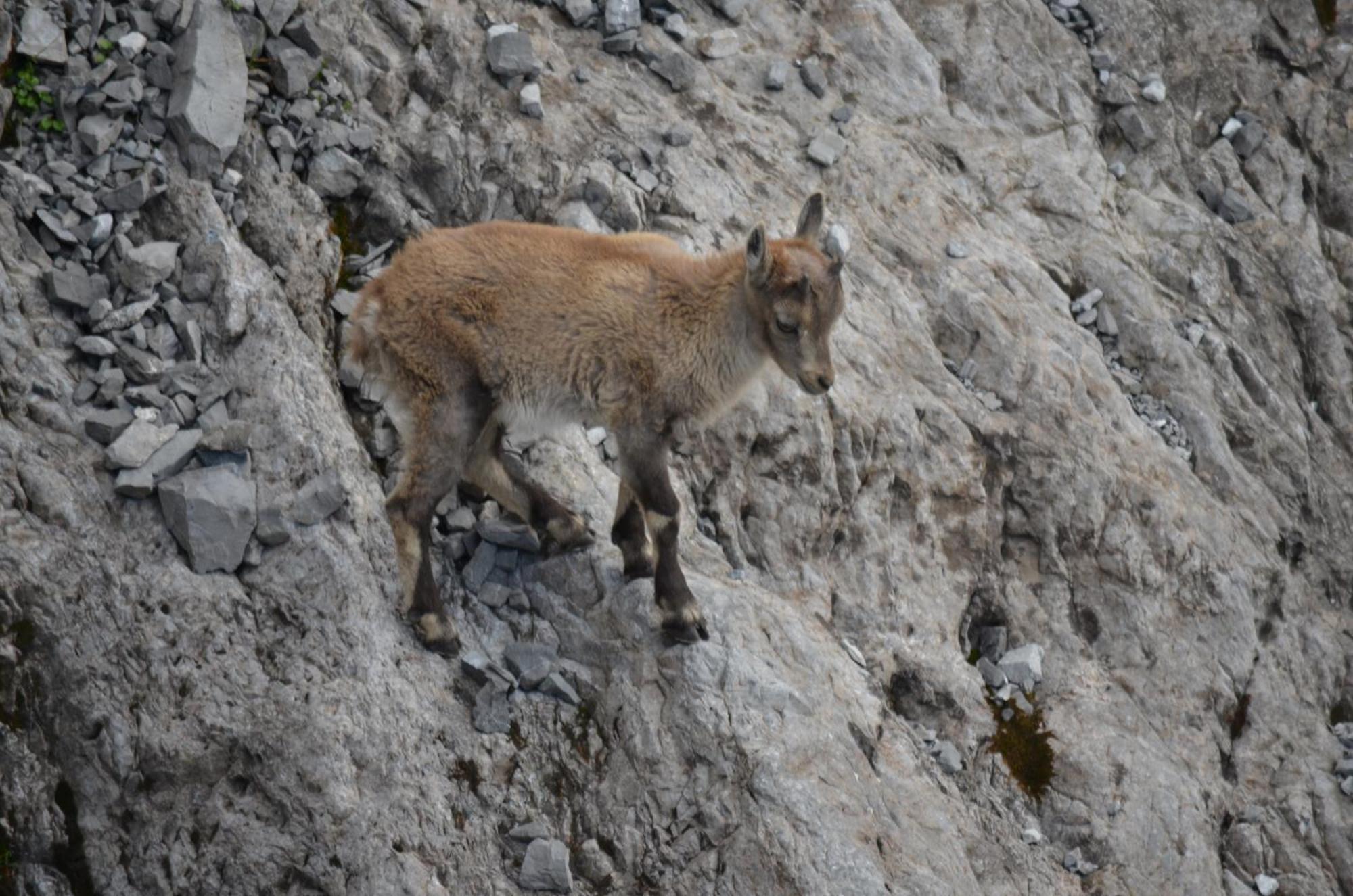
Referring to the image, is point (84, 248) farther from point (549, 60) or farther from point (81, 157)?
point (549, 60)

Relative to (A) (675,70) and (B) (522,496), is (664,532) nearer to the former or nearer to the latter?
(B) (522,496)

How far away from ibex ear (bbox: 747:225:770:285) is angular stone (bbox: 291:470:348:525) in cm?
Answer: 351

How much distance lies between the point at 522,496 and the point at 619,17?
6.17 metres

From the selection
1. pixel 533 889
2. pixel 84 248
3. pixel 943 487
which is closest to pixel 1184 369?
pixel 943 487

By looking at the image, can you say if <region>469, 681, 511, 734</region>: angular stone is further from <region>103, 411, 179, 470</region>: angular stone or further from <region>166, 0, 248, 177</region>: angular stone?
<region>166, 0, 248, 177</region>: angular stone

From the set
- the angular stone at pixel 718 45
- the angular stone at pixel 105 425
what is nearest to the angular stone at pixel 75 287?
the angular stone at pixel 105 425

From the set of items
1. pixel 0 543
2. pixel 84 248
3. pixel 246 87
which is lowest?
pixel 0 543

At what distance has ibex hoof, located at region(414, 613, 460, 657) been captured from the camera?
9594 millimetres

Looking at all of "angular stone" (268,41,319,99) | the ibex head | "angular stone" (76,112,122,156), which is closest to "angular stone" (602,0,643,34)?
"angular stone" (268,41,319,99)

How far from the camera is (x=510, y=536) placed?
34.1ft

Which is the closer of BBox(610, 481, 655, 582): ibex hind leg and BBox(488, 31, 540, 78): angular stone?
BBox(610, 481, 655, 582): ibex hind leg

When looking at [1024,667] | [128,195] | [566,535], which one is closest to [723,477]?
[566,535]

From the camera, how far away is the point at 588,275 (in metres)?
10.3

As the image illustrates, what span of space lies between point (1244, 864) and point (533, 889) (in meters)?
7.18
